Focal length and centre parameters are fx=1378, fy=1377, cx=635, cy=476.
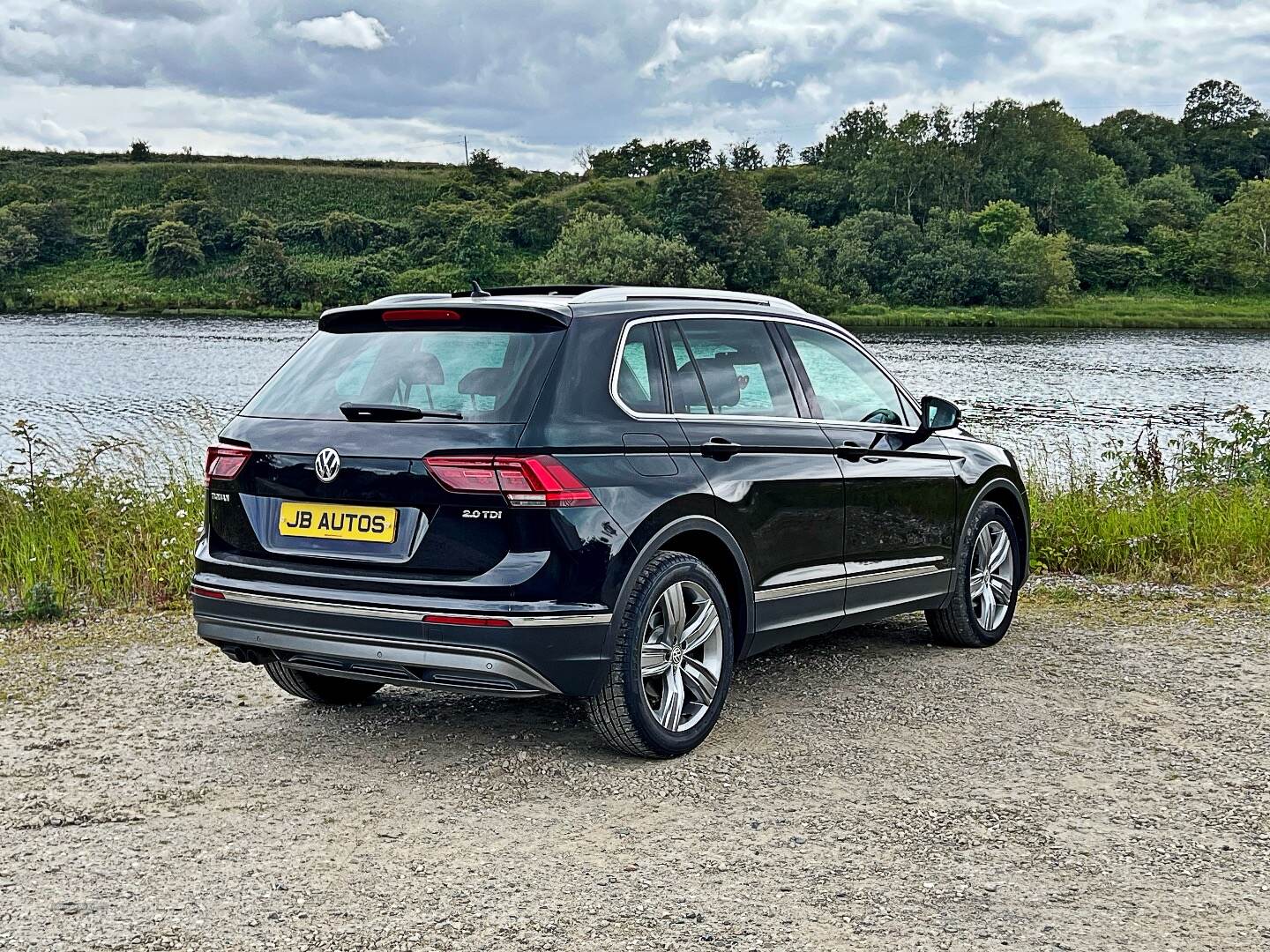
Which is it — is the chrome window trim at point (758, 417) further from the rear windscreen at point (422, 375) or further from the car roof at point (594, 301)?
the rear windscreen at point (422, 375)

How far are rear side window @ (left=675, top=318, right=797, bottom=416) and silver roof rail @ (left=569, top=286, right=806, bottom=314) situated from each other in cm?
13

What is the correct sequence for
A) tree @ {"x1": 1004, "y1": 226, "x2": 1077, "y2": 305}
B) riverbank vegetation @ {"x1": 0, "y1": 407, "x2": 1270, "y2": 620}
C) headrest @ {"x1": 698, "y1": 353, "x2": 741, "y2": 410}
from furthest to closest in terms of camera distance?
tree @ {"x1": 1004, "y1": 226, "x2": 1077, "y2": 305} < riverbank vegetation @ {"x1": 0, "y1": 407, "x2": 1270, "y2": 620} < headrest @ {"x1": 698, "y1": 353, "x2": 741, "y2": 410}

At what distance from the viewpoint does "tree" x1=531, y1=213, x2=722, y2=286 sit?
82.1m

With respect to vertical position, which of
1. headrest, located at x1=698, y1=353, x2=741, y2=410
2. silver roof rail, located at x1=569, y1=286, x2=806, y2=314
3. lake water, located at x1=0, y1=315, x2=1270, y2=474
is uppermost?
silver roof rail, located at x1=569, y1=286, x2=806, y2=314

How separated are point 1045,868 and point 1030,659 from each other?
305cm

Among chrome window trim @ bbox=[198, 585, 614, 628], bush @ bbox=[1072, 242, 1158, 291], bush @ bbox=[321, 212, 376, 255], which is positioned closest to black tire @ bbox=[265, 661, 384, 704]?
chrome window trim @ bbox=[198, 585, 614, 628]

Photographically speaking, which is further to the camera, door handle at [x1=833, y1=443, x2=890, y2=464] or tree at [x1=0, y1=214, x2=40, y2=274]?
tree at [x1=0, y1=214, x2=40, y2=274]

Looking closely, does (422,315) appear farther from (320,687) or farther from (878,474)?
(878,474)

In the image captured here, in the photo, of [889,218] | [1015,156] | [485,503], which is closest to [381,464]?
[485,503]

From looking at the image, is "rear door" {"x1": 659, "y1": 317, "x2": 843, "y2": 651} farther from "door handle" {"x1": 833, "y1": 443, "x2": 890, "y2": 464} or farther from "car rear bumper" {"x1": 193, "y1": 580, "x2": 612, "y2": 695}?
"car rear bumper" {"x1": 193, "y1": 580, "x2": 612, "y2": 695}

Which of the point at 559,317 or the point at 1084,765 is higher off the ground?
the point at 559,317

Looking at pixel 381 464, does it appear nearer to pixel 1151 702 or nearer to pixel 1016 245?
pixel 1151 702

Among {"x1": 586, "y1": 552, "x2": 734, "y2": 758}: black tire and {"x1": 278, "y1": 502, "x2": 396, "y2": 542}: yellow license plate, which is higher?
{"x1": 278, "y1": 502, "x2": 396, "y2": 542}: yellow license plate

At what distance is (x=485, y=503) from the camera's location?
15.2 ft
